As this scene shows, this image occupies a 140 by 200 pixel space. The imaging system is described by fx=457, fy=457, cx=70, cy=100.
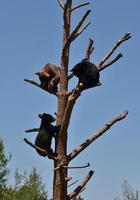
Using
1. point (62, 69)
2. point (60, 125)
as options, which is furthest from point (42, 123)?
point (62, 69)

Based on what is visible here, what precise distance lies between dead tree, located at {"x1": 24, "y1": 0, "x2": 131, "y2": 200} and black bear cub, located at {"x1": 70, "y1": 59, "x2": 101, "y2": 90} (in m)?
0.10

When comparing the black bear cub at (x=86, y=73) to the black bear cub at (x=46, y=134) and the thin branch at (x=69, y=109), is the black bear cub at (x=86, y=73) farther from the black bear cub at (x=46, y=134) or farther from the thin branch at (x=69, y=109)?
the black bear cub at (x=46, y=134)

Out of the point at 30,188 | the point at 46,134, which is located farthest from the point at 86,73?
the point at 30,188

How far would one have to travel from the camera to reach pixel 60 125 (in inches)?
188

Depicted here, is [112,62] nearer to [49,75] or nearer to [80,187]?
[49,75]

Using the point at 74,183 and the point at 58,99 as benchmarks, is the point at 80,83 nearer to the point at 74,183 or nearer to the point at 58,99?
the point at 58,99

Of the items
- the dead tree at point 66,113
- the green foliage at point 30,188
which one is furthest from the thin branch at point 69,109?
the green foliage at point 30,188

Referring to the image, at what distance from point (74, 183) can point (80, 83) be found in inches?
40.0

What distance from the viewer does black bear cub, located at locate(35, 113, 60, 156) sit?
4781 mm

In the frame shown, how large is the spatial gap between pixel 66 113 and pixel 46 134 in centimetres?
48

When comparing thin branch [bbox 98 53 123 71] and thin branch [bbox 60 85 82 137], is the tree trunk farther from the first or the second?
thin branch [bbox 98 53 123 71]

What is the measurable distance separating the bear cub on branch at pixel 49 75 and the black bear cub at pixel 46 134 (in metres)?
0.46

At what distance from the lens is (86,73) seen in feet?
16.2

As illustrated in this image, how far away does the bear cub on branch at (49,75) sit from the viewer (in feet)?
17.4
